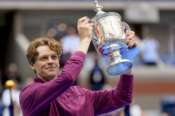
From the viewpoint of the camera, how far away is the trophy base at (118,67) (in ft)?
14.4

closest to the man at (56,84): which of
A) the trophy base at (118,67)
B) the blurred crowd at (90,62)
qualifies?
the trophy base at (118,67)

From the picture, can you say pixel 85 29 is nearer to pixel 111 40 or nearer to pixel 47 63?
pixel 111 40

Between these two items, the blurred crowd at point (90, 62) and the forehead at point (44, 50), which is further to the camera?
the blurred crowd at point (90, 62)

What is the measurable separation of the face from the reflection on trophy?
26 centimetres

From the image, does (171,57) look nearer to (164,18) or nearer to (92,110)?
(164,18)

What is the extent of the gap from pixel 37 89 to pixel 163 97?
1199cm

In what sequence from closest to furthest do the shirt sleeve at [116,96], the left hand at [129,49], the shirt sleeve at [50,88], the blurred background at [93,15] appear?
1. the shirt sleeve at [50,88]
2. the left hand at [129,49]
3. the shirt sleeve at [116,96]
4. the blurred background at [93,15]

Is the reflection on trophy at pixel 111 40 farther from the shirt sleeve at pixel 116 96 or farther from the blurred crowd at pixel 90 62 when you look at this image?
the blurred crowd at pixel 90 62

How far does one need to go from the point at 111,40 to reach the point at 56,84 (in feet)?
1.24

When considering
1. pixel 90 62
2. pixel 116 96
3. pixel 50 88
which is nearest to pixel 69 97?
pixel 50 88

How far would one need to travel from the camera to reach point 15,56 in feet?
63.7

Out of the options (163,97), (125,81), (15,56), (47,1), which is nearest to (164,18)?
(47,1)

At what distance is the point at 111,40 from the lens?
4.41 meters

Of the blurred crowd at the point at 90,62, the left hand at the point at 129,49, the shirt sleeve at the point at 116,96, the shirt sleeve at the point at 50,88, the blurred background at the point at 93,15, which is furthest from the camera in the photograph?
the blurred background at the point at 93,15
